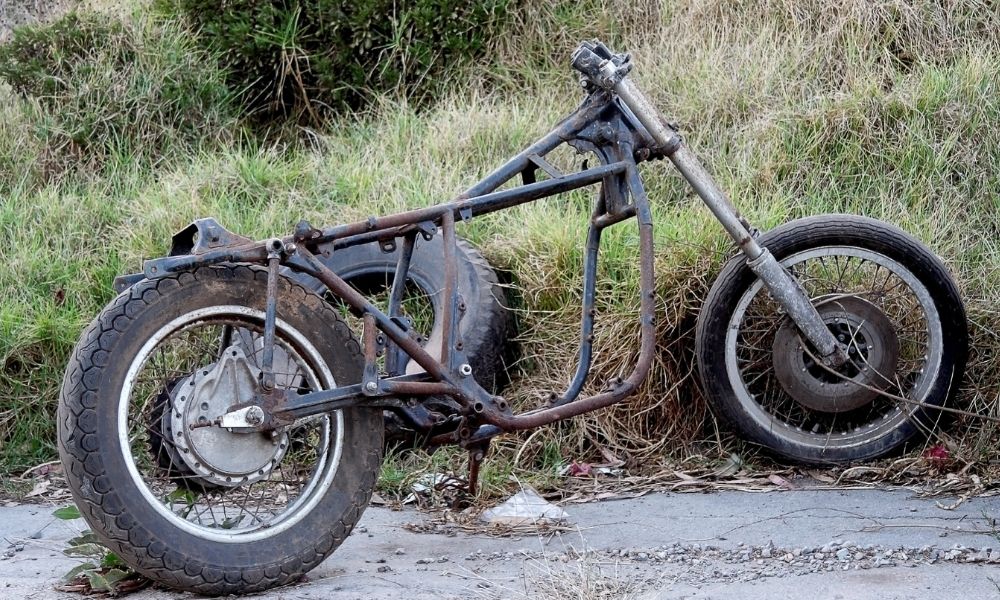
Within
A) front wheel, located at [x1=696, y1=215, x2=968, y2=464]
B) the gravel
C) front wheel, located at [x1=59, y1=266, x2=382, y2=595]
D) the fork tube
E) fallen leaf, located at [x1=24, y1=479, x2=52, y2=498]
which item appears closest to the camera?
front wheel, located at [x1=59, y1=266, x2=382, y2=595]

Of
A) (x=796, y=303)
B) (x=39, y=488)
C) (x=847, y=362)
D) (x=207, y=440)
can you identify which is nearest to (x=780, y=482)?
(x=847, y=362)

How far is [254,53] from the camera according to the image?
8.18 m

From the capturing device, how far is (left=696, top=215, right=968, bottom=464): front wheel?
4.96 metres

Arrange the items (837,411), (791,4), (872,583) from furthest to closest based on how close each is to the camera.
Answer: (791,4), (837,411), (872,583)

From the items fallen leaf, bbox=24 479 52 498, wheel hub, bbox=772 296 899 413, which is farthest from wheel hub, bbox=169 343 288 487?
wheel hub, bbox=772 296 899 413

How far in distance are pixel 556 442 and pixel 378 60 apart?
12.0ft

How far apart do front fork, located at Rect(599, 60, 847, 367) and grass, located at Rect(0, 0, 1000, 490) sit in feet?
2.10

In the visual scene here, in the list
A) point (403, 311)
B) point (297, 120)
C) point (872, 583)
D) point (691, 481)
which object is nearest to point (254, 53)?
point (297, 120)

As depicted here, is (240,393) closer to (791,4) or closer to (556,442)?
(556,442)

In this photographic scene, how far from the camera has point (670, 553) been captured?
4.07 meters

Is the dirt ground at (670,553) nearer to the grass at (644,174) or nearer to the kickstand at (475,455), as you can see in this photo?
the kickstand at (475,455)

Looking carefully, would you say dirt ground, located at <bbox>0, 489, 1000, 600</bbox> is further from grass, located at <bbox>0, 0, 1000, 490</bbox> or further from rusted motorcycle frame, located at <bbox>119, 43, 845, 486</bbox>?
grass, located at <bbox>0, 0, 1000, 490</bbox>

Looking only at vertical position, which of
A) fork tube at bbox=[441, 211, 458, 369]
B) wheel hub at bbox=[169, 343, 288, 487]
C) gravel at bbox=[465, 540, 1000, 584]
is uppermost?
fork tube at bbox=[441, 211, 458, 369]

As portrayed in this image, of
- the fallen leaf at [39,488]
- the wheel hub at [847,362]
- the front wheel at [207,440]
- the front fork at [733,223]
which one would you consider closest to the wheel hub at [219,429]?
the front wheel at [207,440]
